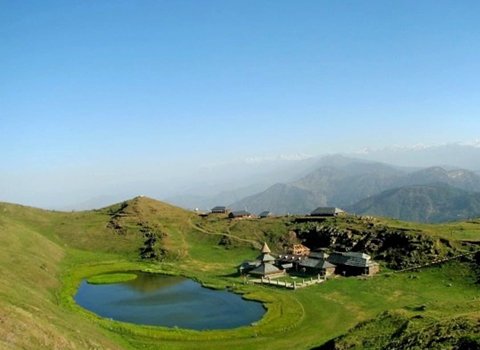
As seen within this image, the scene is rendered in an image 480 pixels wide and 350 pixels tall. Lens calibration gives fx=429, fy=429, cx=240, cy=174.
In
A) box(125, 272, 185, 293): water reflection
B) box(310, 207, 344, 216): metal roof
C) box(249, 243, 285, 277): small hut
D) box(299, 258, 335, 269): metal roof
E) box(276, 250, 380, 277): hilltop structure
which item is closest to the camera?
box(125, 272, 185, 293): water reflection

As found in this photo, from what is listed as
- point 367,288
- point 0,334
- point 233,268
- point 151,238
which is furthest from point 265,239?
point 0,334

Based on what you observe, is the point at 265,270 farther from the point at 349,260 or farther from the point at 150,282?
the point at 150,282

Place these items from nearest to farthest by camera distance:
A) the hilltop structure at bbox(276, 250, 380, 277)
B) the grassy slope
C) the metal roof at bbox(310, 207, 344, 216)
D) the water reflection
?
the grassy slope → the water reflection → the hilltop structure at bbox(276, 250, 380, 277) → the metal roof at bbox(310, 207, 344, 216)

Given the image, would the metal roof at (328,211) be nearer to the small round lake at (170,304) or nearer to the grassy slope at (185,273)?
the grassy slope at (185,273)

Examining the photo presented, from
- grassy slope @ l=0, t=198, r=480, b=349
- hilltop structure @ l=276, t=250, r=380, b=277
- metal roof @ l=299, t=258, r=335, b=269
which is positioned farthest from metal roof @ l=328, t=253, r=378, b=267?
grassy slope @ l=0, t=198, r=480, b=349

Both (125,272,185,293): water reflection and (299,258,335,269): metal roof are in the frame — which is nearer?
(125,272,185,293): water reflection

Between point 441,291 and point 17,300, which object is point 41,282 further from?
point 441,291

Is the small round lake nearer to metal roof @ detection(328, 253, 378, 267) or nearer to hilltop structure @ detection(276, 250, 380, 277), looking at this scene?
hilltop structure @ detection(276, 250, 380, 277)
